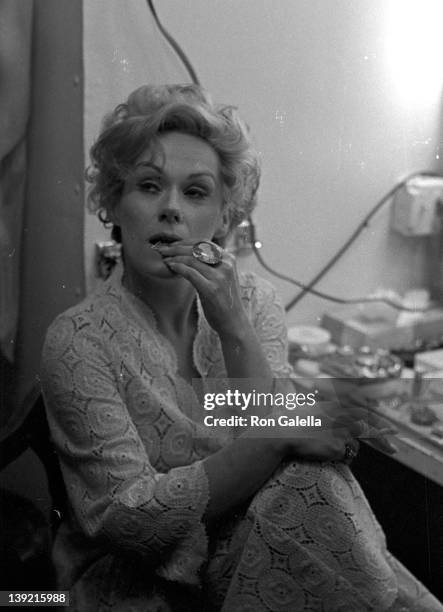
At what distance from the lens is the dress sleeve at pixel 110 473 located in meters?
0.66

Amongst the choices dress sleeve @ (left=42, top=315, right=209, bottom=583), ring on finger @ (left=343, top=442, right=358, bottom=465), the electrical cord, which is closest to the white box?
the electrical cord

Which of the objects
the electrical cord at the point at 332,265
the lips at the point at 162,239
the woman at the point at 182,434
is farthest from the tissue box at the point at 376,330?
the lips at the point at 162,239

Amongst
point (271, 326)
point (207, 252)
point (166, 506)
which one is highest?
point (207, 252)

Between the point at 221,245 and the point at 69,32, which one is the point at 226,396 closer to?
the point at 221,245

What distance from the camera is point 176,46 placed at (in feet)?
2.20

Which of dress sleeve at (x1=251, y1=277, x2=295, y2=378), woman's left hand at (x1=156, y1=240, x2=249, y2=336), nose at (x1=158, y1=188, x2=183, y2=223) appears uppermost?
nose at (x1=158, y1=188, x2=183, y2=223)

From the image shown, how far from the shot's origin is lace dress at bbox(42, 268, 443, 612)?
660mm

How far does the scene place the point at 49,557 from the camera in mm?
733

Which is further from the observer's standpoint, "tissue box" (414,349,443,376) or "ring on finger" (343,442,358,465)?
"tissue box" (414,349,443,376)

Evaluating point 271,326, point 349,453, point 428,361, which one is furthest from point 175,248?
point 428,361

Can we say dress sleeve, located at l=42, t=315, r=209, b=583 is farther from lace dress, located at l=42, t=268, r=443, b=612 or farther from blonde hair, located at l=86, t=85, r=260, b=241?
blonde hair, located at l=86, t=85, r=260, b=241

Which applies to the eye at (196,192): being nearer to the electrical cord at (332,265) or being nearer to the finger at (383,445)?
the electrical cord at (332,265)

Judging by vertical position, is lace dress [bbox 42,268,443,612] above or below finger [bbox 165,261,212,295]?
below

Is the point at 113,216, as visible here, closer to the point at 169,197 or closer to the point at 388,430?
the point at 169,197
